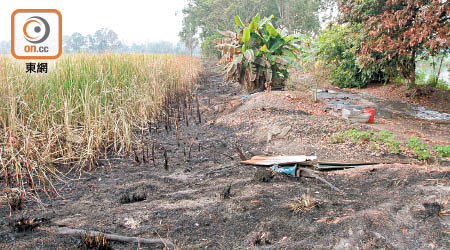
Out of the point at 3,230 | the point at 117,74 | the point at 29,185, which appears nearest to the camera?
the point at 3,230

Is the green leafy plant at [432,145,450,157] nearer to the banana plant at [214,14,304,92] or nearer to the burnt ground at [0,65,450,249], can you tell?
the burnt ground at [0,65,450,249]

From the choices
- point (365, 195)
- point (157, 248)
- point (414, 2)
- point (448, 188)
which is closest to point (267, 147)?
point (365, 195)

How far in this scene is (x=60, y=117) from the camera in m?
3.78

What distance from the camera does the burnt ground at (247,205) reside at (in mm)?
1833

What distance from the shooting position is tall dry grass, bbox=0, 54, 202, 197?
9.45 feet

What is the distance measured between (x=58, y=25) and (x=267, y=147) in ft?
9.98

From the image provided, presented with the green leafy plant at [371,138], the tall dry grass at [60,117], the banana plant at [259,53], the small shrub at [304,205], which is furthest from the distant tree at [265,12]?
the small shrub at [304,205]

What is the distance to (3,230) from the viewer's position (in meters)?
2.00

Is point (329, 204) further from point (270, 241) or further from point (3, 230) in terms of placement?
point (3, 230)

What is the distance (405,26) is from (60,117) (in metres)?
6.67

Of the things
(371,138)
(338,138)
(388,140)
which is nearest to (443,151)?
(388,140)

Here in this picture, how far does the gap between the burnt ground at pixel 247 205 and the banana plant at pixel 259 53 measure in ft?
12.2

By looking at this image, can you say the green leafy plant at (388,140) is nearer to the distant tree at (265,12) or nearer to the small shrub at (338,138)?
the small shrub at (338,138)

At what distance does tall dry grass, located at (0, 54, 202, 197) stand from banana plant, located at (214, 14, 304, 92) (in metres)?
2.78
